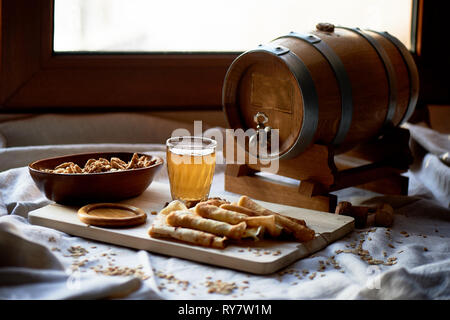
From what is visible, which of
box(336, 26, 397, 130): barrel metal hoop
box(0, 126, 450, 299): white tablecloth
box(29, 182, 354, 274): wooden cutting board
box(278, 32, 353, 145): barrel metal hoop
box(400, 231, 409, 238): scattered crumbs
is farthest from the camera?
box(336, 26, 397, 130): barrel metal hoop

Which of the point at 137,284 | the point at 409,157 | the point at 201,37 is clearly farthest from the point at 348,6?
the point at 137,284

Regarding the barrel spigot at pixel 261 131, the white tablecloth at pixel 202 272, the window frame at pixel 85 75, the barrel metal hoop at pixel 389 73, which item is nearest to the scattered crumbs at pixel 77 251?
the white tablecloth at pixel 202 272

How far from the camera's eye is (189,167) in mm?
1419

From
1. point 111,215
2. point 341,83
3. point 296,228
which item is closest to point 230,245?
point 296,228

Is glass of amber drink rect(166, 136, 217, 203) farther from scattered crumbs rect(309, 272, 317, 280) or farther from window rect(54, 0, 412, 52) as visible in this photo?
window rect(54, 0, 412, 52)

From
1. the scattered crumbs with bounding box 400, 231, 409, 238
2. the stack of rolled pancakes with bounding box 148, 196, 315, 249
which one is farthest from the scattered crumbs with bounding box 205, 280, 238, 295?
the scattered crumbs with bounding box 400, 231, 409, 238

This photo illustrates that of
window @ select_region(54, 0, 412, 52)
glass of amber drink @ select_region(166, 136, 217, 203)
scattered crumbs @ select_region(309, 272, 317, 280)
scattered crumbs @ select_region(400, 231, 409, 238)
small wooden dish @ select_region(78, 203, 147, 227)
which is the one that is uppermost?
window @ select_region(54, 0, 412, 52)

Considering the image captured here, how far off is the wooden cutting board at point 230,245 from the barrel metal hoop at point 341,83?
9.1 inches

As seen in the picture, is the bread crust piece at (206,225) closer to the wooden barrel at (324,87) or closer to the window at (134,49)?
the wooden barrel at (324,87)

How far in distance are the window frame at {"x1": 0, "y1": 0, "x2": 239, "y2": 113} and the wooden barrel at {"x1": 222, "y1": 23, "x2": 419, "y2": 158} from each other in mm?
564

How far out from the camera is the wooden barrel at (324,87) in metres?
1.44

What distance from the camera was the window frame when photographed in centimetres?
195

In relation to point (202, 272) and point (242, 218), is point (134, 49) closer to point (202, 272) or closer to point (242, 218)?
point (242, 218)

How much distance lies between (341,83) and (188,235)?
56 cm
